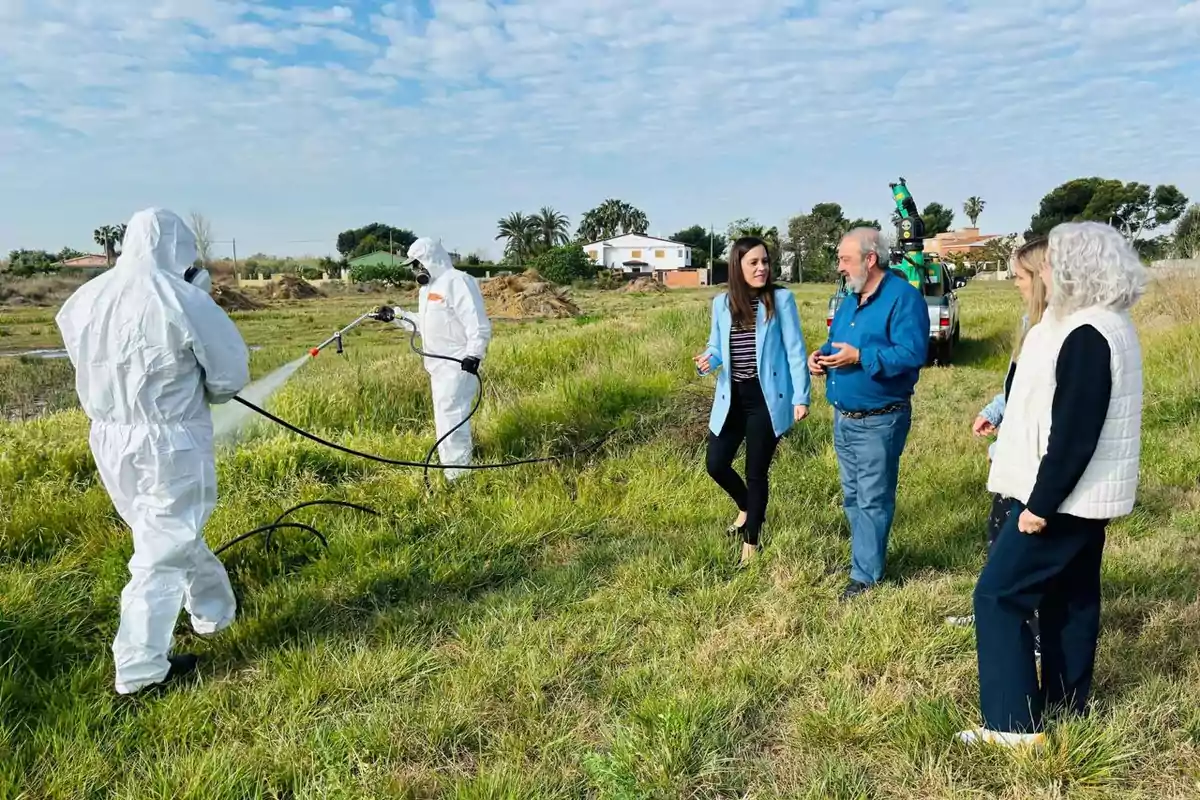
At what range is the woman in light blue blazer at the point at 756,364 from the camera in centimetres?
396

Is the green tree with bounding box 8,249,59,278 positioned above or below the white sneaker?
above

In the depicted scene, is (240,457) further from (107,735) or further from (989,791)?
(989,791)

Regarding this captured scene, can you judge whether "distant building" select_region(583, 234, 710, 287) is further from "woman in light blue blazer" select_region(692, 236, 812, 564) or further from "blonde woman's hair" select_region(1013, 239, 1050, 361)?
"blonde woman's hair" select_region(1013, 239, 1050, 361)

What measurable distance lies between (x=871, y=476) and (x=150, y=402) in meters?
3.07

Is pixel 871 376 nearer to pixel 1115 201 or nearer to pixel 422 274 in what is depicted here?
pixel 422 274

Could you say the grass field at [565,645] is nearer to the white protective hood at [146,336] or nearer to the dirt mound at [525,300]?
the white protective hood at [146,336]

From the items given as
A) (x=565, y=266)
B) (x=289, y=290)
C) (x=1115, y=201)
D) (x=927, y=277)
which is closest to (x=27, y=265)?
(x=289, y=290)

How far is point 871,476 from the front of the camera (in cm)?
367

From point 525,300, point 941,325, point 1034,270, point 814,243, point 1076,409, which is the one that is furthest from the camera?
point 814,243

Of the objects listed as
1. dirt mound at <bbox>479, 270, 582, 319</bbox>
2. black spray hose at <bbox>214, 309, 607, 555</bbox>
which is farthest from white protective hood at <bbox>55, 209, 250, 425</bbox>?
dirt mound at <bbox>479, 270, 582, 319</bbox>

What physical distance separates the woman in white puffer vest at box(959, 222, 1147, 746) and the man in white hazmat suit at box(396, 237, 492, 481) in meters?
3.99

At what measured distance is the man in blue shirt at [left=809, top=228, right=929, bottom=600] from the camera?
3.51 metres

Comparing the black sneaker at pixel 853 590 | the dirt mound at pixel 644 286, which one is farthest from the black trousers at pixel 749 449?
the dirt mound at pixel 644 286

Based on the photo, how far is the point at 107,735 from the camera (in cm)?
270
